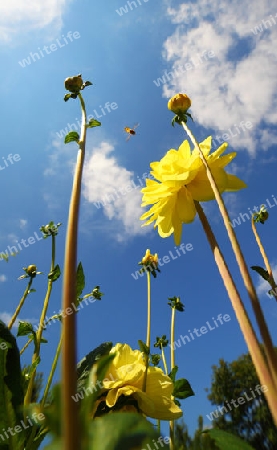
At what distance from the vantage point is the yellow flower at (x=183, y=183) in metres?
1.37

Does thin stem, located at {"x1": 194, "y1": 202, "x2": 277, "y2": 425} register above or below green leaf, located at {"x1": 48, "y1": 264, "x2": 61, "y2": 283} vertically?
below

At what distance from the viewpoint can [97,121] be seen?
1.17 meters

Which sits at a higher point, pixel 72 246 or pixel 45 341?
pixel 45 341

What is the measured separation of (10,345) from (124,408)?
0.43 meters

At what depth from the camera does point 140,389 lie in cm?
124

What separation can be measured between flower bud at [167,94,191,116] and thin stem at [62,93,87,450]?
974 mm

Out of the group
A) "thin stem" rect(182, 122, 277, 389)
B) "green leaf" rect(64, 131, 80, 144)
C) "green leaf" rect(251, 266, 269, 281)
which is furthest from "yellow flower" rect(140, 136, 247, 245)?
"thin stem" rect(182, 122, 277, 389)

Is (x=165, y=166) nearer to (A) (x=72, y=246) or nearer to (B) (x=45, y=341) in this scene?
(A) (x=72, y=246)

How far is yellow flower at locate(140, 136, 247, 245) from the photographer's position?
1.37 meters

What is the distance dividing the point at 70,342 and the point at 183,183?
3.61ft

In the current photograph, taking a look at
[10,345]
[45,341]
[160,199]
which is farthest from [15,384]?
[160,199]

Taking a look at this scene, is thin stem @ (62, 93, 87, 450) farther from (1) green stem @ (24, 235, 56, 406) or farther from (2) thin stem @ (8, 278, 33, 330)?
(2) thin stem @ (8, 278, 33, 330)

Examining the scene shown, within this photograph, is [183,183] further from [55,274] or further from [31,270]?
[31,270]

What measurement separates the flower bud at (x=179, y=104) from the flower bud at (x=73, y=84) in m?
0.42
